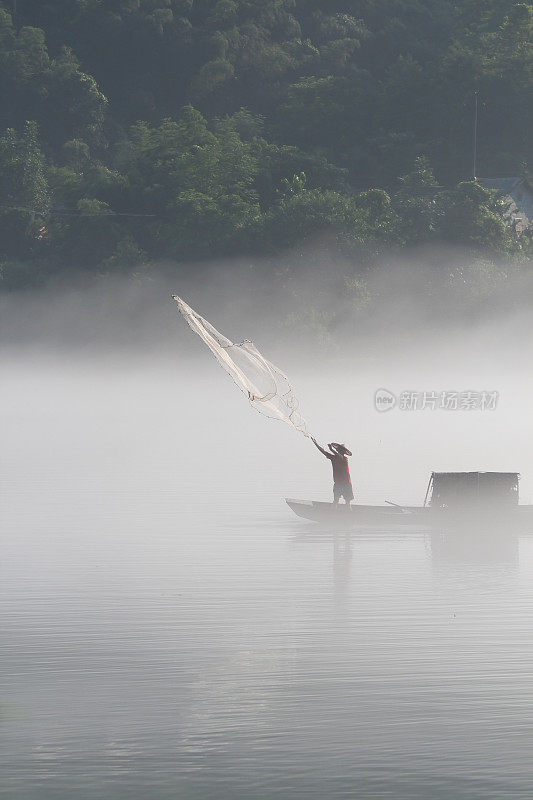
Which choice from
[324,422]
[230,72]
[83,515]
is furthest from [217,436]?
[230,72]

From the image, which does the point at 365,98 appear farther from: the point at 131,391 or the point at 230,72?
the point at 131,391

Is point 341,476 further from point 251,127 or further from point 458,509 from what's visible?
point 251,127

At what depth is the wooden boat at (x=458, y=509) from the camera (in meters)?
31.5

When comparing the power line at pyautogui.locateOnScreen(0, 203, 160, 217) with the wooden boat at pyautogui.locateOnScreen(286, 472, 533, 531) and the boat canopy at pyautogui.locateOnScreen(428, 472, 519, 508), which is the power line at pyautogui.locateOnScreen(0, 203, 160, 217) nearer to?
the wooden boat at pyautogui.locateOnScreen(286, 472, 533, 531)

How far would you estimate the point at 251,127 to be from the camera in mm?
118562

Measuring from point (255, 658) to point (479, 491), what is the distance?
13.5 m

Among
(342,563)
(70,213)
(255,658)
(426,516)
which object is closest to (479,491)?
(426,516)

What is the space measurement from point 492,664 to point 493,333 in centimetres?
6951

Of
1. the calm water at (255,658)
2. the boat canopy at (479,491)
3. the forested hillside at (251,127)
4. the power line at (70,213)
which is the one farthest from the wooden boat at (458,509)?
the power line at (70,213)

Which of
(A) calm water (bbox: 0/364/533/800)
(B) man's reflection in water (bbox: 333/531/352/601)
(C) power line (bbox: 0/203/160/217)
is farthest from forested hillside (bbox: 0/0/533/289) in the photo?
(A) calm water (bbox: 0/364/533/800)

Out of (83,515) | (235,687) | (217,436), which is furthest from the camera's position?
(217,436)

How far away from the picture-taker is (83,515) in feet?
116

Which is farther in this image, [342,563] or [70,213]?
[70,213]

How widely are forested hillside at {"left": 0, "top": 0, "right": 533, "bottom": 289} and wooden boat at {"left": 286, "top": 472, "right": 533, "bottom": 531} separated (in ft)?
182
